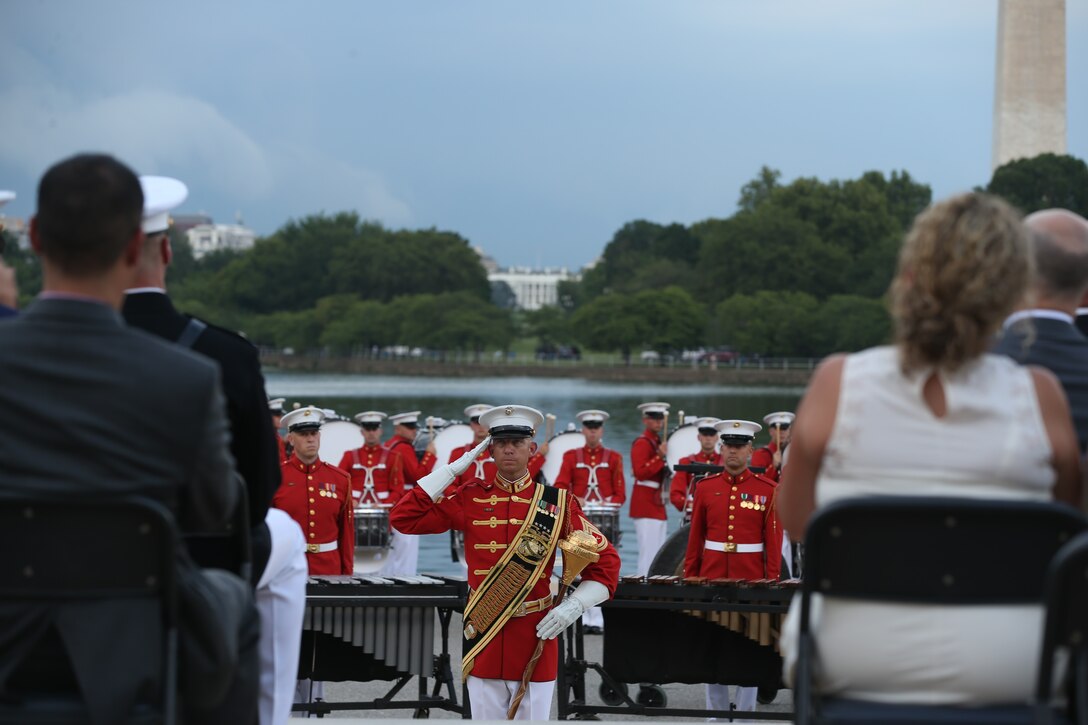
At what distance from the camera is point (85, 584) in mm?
3029

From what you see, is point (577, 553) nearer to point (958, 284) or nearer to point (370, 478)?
point (958, 284)

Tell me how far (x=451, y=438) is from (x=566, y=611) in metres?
10.4

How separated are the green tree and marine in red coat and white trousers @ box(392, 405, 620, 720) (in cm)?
7572

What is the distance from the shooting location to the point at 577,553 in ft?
24.5

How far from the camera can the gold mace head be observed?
24.5ft

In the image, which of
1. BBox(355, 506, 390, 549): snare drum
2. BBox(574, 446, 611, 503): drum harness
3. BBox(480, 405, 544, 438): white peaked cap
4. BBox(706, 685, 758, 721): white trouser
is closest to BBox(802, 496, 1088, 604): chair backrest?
BBox(480, 405, 544, 438): white peaked cap

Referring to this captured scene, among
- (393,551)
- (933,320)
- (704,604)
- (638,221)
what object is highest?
(638,221)

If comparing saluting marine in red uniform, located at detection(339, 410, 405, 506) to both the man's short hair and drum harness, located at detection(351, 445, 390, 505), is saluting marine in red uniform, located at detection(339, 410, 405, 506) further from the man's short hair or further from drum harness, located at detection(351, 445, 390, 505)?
the man's short hair

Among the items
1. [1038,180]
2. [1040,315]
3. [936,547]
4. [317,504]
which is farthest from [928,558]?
[1038,180]

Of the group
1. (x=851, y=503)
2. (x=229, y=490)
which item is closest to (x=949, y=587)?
(x=851, y=503)

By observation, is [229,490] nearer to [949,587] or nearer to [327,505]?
[949,587]

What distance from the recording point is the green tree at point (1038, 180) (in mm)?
79938

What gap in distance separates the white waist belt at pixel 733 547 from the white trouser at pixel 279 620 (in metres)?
7.03

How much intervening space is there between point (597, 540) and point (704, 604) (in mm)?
809
